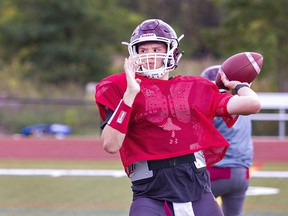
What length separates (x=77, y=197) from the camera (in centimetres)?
1022

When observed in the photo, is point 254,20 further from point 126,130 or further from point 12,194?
point 126,130

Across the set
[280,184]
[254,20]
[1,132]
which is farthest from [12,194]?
[254,20]

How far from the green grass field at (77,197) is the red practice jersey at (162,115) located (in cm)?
450

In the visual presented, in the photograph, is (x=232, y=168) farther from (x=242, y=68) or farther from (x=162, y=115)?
(x=162, y=115)

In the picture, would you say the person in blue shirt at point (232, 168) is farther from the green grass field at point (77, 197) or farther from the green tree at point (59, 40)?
the green tree at point (59, 40)

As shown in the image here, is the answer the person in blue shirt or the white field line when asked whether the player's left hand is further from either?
the white field line

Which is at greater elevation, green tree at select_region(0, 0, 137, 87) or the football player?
green tree at select_region(0, 0, 137, 87)

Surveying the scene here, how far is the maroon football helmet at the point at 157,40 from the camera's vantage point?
4.29 metres

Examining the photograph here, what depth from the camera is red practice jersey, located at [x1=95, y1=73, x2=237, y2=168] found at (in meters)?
4.25

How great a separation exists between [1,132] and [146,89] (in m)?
16.9

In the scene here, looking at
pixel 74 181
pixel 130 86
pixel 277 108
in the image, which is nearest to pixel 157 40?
pixel 130 86

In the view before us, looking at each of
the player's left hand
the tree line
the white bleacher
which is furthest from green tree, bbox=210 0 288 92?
the player's left hand

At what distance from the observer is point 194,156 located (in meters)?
4.33

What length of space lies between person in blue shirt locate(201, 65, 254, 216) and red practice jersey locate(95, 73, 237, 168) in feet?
5.96
